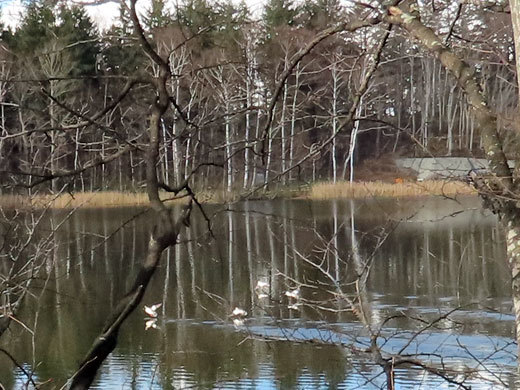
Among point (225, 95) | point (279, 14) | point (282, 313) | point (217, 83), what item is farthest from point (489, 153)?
point (282, 313)

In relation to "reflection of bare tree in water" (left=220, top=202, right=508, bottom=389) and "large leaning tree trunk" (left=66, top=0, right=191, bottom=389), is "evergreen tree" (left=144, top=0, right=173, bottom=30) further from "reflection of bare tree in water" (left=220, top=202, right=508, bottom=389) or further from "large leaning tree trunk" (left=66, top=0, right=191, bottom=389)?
"reflection of bare tree in water" (left=220, top=202, right=508, bottom=389)

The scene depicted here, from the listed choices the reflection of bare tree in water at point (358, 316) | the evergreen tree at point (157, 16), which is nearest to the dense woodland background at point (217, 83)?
the evergreen tree at point (157, 16)

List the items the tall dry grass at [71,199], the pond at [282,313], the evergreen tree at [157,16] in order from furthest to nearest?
the pond at [282,313] < the tall dry grass at [71,199] < the evergreen tree at [157,16]

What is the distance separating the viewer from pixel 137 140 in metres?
2.94

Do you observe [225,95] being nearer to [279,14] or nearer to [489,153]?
[279,14]

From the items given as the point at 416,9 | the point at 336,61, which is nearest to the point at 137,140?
the point at 336,61

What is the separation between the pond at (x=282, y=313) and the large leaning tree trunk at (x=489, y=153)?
105 centimetres

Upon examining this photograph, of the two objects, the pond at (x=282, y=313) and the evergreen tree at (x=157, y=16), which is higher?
the evergreen tree at (x=157, y=16)

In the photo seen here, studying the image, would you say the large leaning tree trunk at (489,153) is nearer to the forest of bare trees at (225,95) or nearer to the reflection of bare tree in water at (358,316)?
the forest of bare trees at (225,95)

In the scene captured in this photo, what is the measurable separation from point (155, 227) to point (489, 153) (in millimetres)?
971

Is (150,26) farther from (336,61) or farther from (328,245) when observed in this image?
(328,245)

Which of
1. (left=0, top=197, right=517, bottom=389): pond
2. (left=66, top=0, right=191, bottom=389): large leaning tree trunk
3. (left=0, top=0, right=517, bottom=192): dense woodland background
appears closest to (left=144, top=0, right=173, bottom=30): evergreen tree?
(left=0, top=0, right=517, bottom=192): dense woodland background

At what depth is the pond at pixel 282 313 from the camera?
4.98 m

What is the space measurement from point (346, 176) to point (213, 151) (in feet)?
83.2
